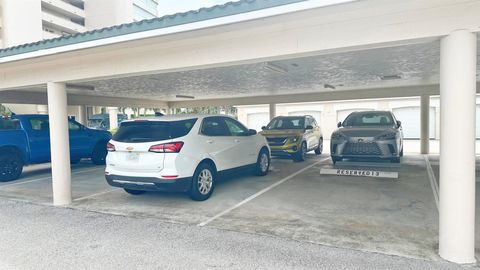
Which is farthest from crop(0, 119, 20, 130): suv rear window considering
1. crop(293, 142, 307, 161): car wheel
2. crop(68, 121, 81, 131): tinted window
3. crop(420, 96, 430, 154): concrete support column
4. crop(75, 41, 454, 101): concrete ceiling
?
crop(420, 96, 430, 154): concrete support column

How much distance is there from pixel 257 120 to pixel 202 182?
20.9 metres

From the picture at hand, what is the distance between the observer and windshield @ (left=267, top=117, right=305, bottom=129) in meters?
11.8

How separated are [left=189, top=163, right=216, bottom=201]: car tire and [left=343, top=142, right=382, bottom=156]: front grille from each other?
165 inches

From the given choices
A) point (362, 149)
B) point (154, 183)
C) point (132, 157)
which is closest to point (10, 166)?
point (132, 157)

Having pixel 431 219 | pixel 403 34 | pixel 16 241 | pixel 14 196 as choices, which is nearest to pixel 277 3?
pixel 403 34

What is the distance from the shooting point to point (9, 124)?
9.38 metres

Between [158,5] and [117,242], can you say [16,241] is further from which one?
[158,5]

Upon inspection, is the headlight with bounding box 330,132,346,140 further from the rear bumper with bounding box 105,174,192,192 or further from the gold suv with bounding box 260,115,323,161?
the rear bumper with bounding box 105,174,192,192

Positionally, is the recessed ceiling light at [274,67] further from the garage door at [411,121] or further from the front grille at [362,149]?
the garage door at [411,121]

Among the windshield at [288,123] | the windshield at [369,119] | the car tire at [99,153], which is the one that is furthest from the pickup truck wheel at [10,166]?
the windshield at [369,119]

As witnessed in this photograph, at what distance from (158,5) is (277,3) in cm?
7026

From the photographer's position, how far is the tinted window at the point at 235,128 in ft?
24.1

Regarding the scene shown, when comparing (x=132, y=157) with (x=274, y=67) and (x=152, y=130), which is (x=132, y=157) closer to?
(x=152, y=130)

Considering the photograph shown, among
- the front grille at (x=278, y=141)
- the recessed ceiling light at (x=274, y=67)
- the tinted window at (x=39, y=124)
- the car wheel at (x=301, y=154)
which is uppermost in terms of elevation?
the recessed ceiling light at (x=274, y=67)
